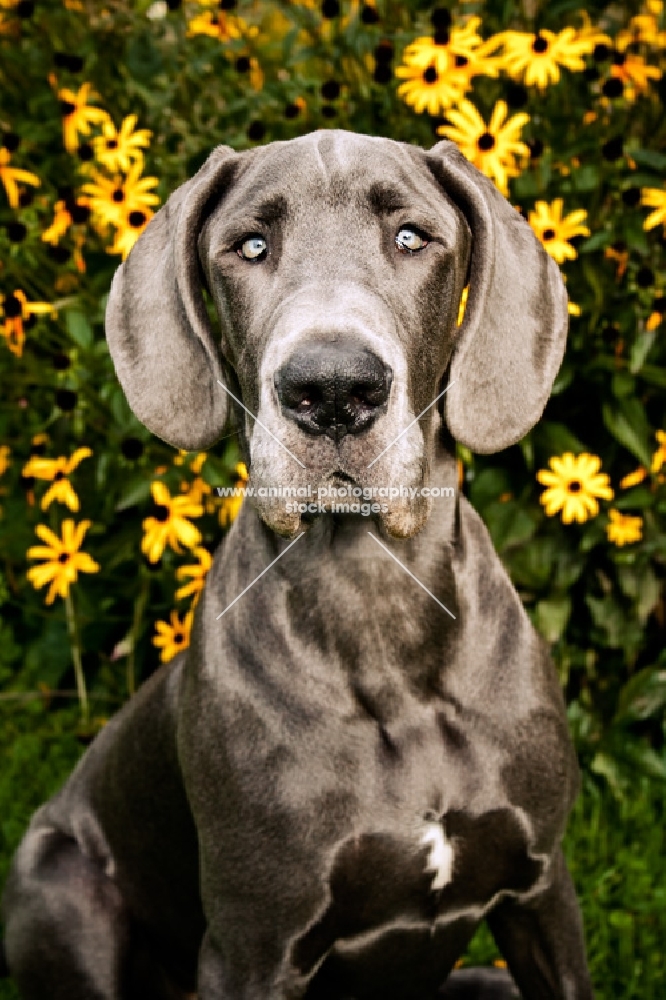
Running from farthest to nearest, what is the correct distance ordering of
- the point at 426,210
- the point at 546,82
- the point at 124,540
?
the point at 124,540 → the point at 546,82 → the point at 426,210

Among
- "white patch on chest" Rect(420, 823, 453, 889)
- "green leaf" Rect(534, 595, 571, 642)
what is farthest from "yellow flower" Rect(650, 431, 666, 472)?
"white patch on chest" Rect(420, 823, 453, 889)

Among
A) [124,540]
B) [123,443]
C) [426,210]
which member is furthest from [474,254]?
[124,540]

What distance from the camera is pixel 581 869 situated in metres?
3.73

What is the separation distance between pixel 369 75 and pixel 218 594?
1.97 meters

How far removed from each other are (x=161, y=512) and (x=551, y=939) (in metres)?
1.67

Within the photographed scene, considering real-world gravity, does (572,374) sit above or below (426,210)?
below

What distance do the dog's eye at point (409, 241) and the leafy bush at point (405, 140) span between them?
1069mm

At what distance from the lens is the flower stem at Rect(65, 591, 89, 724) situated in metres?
4.16

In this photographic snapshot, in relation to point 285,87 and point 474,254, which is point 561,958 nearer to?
point 474,254

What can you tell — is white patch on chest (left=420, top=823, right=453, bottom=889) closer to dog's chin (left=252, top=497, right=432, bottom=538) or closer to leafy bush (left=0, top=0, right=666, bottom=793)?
dog's chin (left=252, top=497, right=432, bottom=538)

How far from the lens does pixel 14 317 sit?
372cm

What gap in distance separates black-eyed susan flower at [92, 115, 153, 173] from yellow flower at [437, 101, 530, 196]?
0.88 m

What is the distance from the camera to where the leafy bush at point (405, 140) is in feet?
11.6

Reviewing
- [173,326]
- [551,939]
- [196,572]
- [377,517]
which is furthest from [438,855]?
[196,572]
